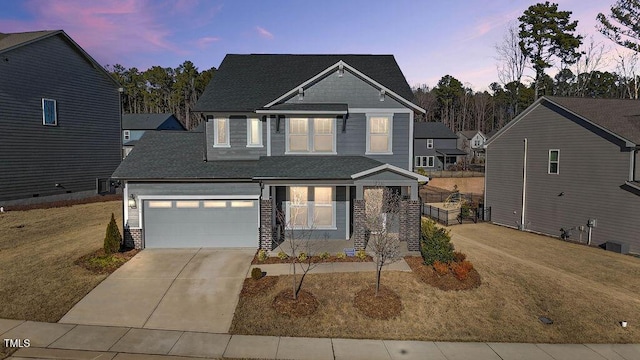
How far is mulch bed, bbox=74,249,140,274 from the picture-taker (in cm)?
1391

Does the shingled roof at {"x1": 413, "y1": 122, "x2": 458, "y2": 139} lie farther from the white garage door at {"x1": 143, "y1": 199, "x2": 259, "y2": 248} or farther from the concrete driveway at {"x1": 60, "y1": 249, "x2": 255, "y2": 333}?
the concrete driveway at {"x1": 60, "y1": 249, "x2": 255, "y2": 333}

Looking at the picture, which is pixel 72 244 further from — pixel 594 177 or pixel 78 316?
pixel 594 177

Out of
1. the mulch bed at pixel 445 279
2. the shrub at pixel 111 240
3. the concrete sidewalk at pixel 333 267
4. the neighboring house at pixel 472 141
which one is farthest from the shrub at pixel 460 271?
the neighboring house at pixel 472 141

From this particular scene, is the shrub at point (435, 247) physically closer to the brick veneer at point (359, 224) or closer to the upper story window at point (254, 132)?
the brick veneer at point (359, 224)

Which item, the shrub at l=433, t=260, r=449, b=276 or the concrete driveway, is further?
the shrub at l=433, t=260, r=449, b=276

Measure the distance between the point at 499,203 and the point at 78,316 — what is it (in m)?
28.4

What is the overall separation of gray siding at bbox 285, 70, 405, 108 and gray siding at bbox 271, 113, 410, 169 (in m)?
0.68

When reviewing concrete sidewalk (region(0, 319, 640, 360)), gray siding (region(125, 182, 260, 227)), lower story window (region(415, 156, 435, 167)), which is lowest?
concrete sidewalk (region(0, 319, 640, 360))

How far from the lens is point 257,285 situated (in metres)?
12.6

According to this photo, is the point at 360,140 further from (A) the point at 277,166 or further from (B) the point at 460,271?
(B) the point at 460,271

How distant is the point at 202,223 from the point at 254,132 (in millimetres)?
5359

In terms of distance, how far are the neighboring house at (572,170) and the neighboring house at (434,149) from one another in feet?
106

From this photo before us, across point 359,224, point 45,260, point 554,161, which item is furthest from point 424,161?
point 45,260

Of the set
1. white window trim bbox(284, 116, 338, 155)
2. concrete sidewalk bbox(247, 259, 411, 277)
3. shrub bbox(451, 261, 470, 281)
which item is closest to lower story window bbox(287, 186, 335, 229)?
white window trim bbox(284, 116, 338, 155)
